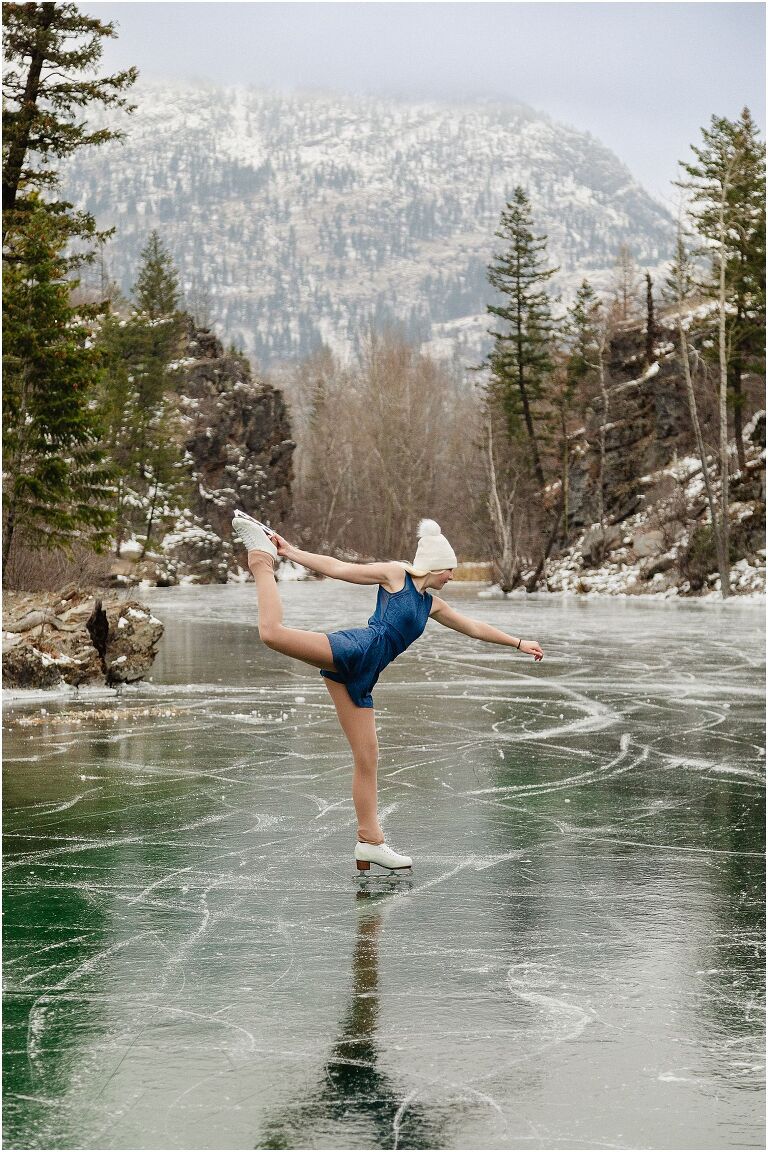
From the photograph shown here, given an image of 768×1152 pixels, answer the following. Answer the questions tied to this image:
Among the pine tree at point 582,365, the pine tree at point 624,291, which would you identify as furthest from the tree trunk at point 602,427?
the pine tree at point 624,291

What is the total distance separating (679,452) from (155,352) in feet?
91.3

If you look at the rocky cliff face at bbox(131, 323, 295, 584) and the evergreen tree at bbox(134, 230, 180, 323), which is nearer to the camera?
the rocky cliff face at bbox(131, 323, 295, 584)

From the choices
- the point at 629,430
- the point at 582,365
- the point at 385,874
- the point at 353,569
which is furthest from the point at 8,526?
the point at 582,365

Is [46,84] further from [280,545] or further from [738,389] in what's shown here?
[738,389]

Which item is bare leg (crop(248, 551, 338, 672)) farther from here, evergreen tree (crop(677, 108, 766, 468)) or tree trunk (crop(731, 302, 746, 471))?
tree trunk (crop(731, 302, 746, 471))

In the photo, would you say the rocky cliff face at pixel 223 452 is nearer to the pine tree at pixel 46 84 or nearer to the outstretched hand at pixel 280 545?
the pine tree at pixel 46 84

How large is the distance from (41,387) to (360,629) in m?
16.4

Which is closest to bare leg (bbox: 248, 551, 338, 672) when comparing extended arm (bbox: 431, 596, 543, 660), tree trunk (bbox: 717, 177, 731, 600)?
extended arm (bbox: 431, 596, 543, 660)

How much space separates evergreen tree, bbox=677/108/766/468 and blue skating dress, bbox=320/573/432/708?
38481mm

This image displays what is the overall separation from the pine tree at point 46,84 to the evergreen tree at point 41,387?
8.27ft

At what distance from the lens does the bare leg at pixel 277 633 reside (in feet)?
18.7

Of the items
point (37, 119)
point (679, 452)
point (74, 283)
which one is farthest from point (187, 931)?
point (679, 452)

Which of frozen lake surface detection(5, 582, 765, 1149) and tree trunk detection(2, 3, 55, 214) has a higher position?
tree trunk detection(2, 3, 55, 214)

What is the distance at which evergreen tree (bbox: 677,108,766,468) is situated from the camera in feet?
143
